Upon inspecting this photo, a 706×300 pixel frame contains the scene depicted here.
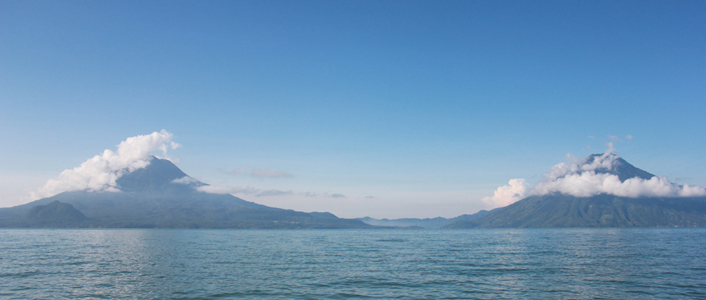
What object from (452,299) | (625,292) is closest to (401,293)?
(452,299)

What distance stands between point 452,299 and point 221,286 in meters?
27.6

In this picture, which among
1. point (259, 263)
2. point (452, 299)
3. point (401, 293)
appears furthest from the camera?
point (259, 263)

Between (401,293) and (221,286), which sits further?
(221,286)

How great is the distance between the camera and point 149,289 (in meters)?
43.2

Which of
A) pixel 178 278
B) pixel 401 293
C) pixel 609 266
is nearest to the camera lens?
pixel 401 293

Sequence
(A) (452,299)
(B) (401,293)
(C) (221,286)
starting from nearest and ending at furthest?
(A) (452,299)
(B) (401,293)
(C) (221,286)

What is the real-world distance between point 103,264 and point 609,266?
297 ft

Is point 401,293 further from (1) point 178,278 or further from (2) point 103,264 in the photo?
(2) point 103,264

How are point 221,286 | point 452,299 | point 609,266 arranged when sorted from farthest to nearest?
point 609,266
point 221,286
point 452,299

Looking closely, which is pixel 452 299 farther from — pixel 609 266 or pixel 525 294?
pixel 609 266

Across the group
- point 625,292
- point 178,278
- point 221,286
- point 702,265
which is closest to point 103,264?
point 178,278

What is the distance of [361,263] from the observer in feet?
225

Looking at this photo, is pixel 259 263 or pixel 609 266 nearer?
pixel 609 266

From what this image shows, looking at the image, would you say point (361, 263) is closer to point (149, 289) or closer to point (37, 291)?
point (149, 289)
